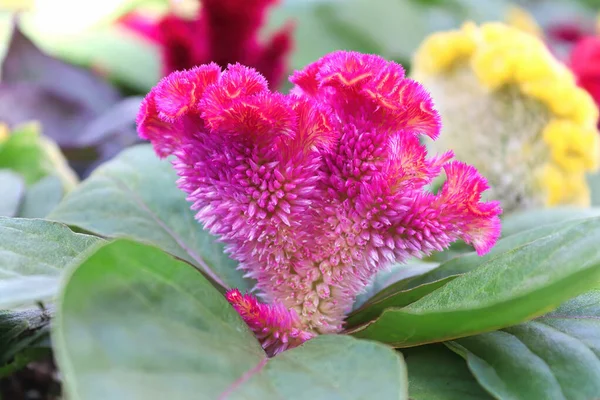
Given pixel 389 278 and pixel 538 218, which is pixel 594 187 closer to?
pixel 538 218

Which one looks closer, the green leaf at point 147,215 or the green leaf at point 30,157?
the green leaf at point 147,215

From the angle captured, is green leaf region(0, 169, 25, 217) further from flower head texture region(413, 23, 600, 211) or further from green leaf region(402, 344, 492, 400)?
flower head texture region(413, 23, 600, 211)

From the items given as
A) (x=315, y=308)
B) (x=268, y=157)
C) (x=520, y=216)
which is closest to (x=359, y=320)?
(x=315, y=308)

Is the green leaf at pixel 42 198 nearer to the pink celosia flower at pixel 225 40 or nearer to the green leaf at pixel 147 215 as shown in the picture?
the green leaf at pixel 147 215

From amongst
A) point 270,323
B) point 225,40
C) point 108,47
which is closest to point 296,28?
point 108,47

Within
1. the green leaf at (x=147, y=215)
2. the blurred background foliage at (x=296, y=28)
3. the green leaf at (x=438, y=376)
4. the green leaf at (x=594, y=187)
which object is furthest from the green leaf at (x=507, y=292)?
the blurred background foliage at (x=296, y=28)

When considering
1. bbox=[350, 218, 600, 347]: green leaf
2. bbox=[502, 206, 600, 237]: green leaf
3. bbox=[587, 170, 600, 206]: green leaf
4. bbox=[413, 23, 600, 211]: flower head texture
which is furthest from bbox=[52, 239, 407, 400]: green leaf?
bbox=[587, 170, 600, 206]: green leaf

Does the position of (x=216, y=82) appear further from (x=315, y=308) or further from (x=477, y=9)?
(x=477, y=9)
